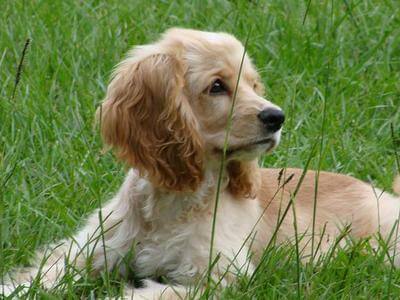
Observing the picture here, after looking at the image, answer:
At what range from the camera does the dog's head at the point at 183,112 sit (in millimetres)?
5016

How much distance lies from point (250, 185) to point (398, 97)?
2.46 meters

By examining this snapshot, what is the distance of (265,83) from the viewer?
739 cm

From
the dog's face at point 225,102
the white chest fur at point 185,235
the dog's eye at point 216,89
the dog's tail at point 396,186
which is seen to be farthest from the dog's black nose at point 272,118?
the dog's tail at point 396,186

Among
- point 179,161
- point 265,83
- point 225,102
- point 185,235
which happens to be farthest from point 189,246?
point 265,83

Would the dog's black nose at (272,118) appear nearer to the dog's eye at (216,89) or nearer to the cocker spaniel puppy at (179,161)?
the cocker spaniel puppy at (179,161)

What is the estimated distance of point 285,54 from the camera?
25.0 feet

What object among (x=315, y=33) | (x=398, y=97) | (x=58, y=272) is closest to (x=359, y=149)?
(x=398, y=97)

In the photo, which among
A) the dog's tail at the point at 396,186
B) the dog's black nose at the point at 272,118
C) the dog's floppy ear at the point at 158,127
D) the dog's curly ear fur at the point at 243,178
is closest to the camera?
the dog's black nose at the point at 272,118

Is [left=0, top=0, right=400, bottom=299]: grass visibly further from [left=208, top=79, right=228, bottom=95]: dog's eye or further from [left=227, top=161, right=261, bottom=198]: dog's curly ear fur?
[left=208, top=79, right=228, bottom=95]: dog's eye

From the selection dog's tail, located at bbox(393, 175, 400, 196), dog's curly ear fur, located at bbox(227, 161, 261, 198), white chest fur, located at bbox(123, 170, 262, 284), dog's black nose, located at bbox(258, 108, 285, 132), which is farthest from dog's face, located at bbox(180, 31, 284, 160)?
dog's tail, located at bbox(393, 175, 400, 196)

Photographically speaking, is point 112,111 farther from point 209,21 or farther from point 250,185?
point 209,21

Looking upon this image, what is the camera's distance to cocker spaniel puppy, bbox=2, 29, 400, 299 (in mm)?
5004

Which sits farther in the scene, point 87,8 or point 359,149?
point 87,8

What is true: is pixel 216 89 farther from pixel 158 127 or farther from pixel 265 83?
pixel 265 83
